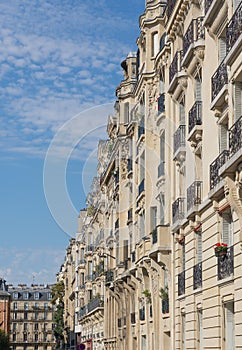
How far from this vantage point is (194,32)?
27.1 meters

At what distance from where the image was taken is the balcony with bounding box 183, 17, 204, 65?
26358 millimetres

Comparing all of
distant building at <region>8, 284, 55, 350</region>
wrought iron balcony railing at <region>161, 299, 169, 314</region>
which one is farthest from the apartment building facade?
distant building at <region>8, 284, 55, 350</region>

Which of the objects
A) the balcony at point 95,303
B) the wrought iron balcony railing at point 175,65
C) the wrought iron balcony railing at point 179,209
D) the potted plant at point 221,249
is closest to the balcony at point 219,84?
the potted plant at point 221,249

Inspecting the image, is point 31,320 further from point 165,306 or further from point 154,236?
point 165,306

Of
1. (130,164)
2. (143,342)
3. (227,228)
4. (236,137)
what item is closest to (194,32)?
(227,228)

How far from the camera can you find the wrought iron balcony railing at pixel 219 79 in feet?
75.6

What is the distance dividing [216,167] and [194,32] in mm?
6037

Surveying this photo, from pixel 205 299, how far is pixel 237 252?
14.2 ft

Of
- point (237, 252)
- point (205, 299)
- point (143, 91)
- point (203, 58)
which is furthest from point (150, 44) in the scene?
point (237, 252)

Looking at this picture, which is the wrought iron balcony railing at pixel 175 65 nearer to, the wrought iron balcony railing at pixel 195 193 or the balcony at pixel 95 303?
the wrought iron balcony railing at pixel 195 193

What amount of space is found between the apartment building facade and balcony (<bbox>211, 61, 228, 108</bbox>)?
41mm

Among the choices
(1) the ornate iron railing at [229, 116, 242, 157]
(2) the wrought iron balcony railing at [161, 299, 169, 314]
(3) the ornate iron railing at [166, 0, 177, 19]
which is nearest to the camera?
(1) the ornate iron railing at [229, 116, 242, 157]

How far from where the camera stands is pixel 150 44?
39.7m

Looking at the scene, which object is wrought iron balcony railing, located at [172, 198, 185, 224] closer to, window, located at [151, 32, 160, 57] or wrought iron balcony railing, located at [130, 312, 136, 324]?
window, located at [151, 32, 160, 57]
